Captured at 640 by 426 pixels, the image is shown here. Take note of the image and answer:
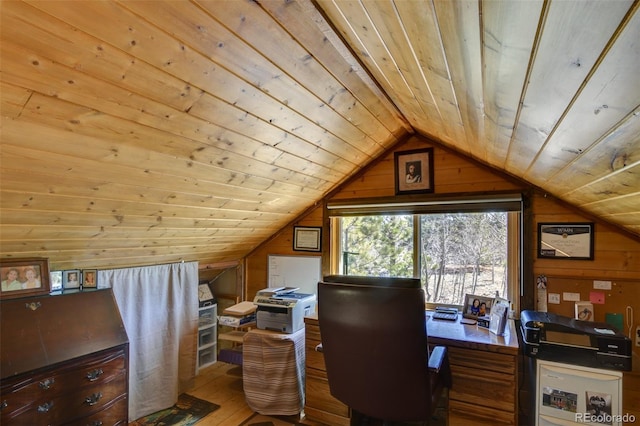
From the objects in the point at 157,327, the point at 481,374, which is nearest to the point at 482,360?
the point at 481,374

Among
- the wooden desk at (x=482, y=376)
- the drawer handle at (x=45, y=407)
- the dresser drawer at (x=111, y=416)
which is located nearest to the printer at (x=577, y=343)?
the wooden desk at (x=482, y=376)

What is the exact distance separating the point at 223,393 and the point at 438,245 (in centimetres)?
232

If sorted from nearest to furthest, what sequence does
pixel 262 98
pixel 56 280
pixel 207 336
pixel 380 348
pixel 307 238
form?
1. pixel 380 348
2. pixel 262 98
3. pixel 56 280
4. pixel 307 238
5. pixel 207 336

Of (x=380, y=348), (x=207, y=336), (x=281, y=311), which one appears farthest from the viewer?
(x=207, y=336)

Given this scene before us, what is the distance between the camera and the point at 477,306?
92.5 inches

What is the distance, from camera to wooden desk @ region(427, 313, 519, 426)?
186 centimetres

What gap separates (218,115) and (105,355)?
159 centimetres

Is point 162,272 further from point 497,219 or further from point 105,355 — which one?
point 497,219

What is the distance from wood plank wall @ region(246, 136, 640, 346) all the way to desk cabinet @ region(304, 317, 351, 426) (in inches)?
38.8

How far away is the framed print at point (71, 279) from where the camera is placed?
7.00ft

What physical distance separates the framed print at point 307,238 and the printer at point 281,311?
23.9 inches

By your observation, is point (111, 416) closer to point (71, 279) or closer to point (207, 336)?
point (71, 279)

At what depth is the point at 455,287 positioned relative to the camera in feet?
8.97

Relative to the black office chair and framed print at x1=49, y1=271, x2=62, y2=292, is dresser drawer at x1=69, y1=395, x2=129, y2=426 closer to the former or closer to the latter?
framed print at x1=49, y1=271, x2=62, y2=292
